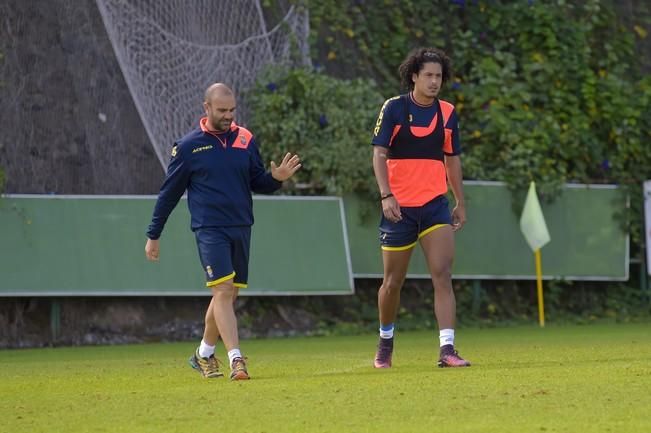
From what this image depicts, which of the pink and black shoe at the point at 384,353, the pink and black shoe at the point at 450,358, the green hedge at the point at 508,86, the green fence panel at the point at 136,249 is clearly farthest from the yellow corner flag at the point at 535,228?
the pink and black shoe at the point at 450,358

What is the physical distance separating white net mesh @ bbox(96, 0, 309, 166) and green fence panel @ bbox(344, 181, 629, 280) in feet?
6.95

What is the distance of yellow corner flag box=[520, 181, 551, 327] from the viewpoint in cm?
1806

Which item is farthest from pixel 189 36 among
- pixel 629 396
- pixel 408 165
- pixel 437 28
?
pixel 629 396

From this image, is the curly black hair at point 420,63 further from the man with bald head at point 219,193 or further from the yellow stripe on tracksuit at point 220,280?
the yellow stripe on tracksuit at point 220,280

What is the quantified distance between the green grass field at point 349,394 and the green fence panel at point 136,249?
8.82 ft

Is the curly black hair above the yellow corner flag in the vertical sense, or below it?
above

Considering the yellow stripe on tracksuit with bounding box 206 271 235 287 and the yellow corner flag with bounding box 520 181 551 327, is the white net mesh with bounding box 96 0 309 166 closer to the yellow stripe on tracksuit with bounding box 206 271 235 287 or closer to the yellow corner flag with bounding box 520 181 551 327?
the yellow corner flag with bounding box 520 181 551 327

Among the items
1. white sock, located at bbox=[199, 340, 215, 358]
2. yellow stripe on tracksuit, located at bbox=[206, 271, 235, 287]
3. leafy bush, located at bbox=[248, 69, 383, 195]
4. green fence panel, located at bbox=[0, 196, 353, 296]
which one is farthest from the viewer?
leafy bush, located at bbox=[248, 69, 383, 195]

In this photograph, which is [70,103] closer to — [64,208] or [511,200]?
[64,208]

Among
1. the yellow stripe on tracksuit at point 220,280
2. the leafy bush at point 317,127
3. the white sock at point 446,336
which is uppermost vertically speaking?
the leafy bush at point 317,127

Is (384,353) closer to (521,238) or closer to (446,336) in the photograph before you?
(446,336)

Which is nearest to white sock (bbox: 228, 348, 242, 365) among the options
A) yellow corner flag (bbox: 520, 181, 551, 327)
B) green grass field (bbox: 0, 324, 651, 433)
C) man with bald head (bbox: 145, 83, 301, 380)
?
man with bald head (bbox: 145, 83, 301, 380)

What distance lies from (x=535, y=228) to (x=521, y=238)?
0.57m

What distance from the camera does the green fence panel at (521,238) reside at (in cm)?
1786
